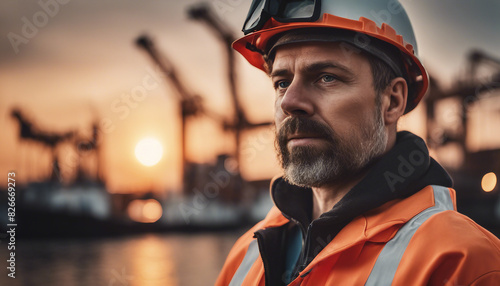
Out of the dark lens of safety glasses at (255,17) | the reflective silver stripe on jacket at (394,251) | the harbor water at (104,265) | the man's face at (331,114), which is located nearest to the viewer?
the reflective silver stripe on jacket at (394,251)

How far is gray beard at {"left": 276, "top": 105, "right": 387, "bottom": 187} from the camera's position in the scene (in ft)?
5.93

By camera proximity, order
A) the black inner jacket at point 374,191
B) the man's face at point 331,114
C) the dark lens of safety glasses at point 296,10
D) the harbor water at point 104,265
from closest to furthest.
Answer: the black inner jacket at point 374,191 → the man's face at point 331,114 → the dark lens of safety glasses at point 296,10 → the harbor water at point 104,265

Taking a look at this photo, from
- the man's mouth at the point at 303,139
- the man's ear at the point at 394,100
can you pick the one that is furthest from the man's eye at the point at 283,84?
the man's ear at the point at 394,100

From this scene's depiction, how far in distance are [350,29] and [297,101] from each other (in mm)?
336

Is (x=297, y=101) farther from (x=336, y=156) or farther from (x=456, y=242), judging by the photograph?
(x=456, y=242)

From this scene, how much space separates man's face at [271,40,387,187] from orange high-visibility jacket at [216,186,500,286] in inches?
10.1

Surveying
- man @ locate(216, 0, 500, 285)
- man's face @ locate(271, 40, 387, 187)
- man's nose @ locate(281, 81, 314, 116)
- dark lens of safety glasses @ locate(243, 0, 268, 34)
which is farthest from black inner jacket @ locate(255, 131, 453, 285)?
dark lens of safety glasses @ locate(243, 0, 268, 34)

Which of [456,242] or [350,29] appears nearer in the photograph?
[456,242]

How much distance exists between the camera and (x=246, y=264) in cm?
213

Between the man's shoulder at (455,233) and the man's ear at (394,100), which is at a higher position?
the man's ear at (394,100)

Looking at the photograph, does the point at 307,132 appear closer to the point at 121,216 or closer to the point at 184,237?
the point at 121,216

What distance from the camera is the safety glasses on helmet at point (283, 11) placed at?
1.83 meters

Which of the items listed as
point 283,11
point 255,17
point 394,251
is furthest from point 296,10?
point 394,251

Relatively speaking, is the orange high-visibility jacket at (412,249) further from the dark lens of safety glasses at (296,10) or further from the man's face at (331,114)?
the dark lens of safety glasses at (296,10)
